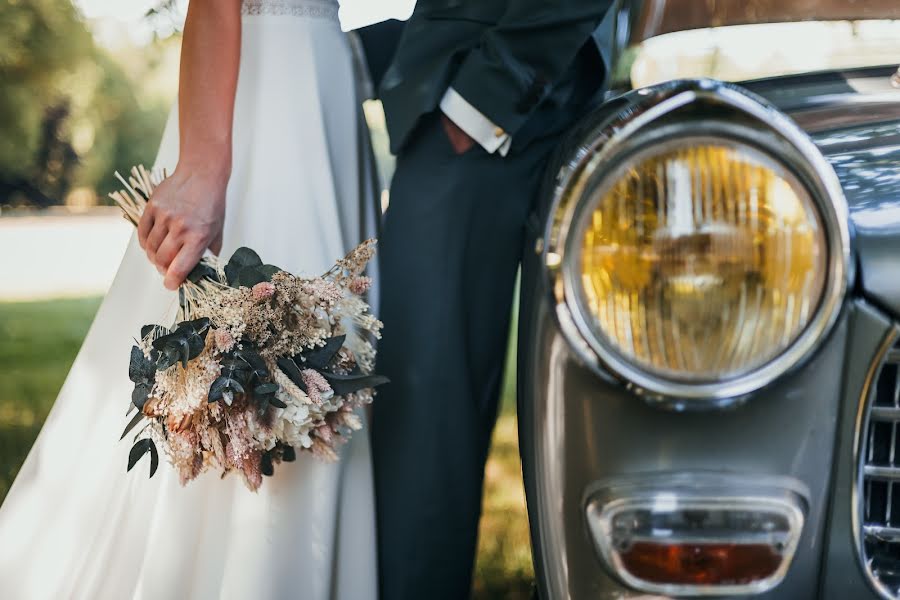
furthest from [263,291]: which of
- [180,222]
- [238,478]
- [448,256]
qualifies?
[238,478]

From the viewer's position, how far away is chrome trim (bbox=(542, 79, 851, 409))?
102 centimetres

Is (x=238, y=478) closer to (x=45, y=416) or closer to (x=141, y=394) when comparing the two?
(x=141, y=394)

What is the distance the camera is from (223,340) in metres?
1.42

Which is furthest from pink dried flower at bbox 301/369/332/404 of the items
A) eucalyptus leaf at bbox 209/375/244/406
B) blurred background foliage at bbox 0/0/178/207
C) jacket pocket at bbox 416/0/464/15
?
blurred background foliage at bbox 0/0/178/207

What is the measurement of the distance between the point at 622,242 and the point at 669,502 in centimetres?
33

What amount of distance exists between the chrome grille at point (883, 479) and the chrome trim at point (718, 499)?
11 centimetres

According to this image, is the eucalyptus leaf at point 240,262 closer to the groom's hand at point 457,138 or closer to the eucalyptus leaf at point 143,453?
the eucalyptus leaf at point 143,453

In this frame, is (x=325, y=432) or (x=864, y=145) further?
(x=325, y=432)

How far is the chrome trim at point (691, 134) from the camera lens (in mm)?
1016

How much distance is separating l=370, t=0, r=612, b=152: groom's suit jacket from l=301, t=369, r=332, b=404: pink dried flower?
0.52 metres

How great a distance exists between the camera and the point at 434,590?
66.6 inches

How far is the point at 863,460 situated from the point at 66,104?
2238 cm

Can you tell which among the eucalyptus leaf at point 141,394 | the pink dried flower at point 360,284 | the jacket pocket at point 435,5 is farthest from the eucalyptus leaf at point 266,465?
the jacket pocket at point 435,5

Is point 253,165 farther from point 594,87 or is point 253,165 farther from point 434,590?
point 434,590
